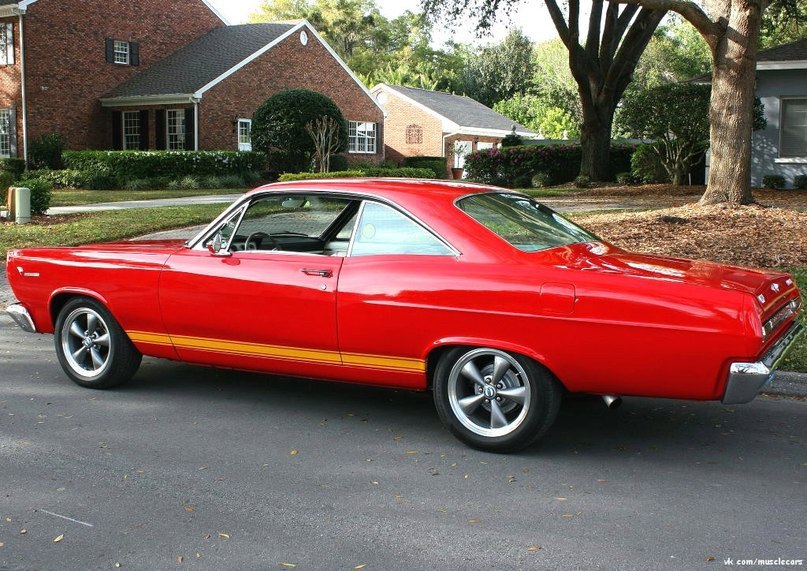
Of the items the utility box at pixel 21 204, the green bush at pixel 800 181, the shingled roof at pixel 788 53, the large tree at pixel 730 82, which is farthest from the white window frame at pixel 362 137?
the large tree at pixel 730 82

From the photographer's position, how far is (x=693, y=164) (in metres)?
25.2

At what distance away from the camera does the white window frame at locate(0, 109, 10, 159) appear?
32.7 meters

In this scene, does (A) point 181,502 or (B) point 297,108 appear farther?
(B) point 297,108

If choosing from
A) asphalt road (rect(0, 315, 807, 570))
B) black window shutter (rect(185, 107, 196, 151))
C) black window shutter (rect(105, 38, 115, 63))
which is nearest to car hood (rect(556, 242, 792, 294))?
asphalt road (rect(0, 315, 807, 570))

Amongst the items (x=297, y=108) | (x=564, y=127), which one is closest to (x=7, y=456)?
(x=297, y=108)

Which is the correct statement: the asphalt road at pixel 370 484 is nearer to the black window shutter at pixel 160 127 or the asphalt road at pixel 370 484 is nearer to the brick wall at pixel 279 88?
the brick wall at pixel 279 88

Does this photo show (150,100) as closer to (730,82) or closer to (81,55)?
(81,55)

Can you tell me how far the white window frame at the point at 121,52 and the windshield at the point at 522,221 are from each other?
32.4 meters

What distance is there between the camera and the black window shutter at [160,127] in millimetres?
34188

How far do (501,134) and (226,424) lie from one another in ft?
153

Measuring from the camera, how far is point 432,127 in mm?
49531

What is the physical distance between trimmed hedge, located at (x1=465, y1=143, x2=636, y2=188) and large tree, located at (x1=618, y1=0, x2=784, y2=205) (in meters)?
15.1

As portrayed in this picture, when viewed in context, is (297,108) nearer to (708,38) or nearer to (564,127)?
(708,38)

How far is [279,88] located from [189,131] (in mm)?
5184
